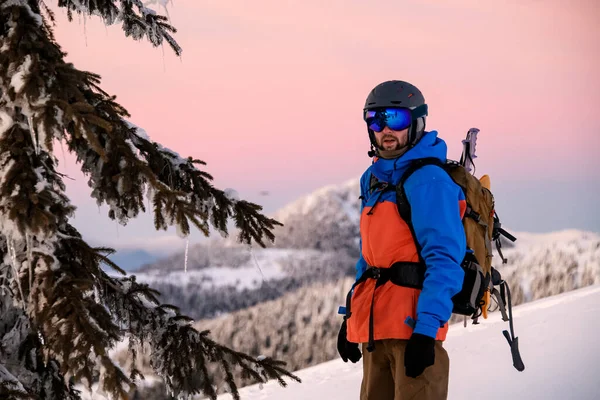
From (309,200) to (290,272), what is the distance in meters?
9.19

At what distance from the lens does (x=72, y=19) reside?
12.3 ft

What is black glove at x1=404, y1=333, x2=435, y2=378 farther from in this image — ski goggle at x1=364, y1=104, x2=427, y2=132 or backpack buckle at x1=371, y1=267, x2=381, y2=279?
ski goggle at x1=364, y1=104, x2=427, y2=132

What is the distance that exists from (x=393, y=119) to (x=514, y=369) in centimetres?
561

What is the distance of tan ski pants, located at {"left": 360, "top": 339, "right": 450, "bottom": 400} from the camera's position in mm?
3027

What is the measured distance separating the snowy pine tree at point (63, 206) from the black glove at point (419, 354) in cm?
128

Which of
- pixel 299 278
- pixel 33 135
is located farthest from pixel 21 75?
pixel 299 278

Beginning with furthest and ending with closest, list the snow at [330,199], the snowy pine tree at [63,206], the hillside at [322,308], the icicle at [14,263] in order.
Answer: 1. the snow at [330,199]
2. the hillside at [322,308]
3. the icicle at [14,263]
4. the snowy pine tree at [63,206]

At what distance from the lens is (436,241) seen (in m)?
2.95

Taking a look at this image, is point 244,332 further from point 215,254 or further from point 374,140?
point 215,254

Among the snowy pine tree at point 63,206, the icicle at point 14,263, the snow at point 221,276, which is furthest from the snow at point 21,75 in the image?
the snow at point 221,276

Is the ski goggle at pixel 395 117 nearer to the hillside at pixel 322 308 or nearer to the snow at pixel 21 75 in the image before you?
the snow at pixel 21 75

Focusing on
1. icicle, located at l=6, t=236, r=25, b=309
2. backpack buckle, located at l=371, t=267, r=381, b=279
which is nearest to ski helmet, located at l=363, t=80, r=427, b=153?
backpack buckle, located at l=371, t=267, r=381, b=279

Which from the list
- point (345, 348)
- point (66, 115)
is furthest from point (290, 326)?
point (66, 115)

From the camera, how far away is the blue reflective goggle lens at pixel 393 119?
11.0ft
